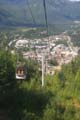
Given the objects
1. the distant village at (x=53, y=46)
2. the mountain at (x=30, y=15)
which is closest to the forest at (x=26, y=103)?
the distant village at (x=53, y=46)

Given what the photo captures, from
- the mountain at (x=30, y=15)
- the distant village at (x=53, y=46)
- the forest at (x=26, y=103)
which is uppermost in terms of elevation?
the mountain at (x=30, y=15)

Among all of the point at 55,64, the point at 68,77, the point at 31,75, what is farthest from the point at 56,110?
the point at 55,64

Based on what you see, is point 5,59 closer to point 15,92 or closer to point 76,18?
point 15,92

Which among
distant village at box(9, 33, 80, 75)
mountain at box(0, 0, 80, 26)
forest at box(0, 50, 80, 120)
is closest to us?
forest at box(0, 50, 80, 120)

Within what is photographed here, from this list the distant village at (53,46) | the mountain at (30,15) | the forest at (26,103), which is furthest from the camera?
the mountain at (30,15)

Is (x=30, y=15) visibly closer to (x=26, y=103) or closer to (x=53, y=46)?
(x=53, y=46)

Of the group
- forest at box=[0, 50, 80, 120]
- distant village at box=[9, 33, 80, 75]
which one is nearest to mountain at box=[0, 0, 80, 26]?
distant village at box=[9, 33, 80, 75]

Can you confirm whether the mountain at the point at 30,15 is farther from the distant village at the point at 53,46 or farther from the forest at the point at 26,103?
the forest at the point at 26,103

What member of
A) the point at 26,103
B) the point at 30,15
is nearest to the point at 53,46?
the point at 30,15

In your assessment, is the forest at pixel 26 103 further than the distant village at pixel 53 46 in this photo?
No

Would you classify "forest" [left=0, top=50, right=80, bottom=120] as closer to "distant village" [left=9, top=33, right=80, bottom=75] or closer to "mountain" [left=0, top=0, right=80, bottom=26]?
"distant village" [left=9, top=33, right=80, bottom=75]

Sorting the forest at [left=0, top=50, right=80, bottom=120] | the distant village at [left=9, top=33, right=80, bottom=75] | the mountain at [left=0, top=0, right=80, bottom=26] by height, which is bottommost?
the forest at [left=0, top=50, right=80, bottom=120]
